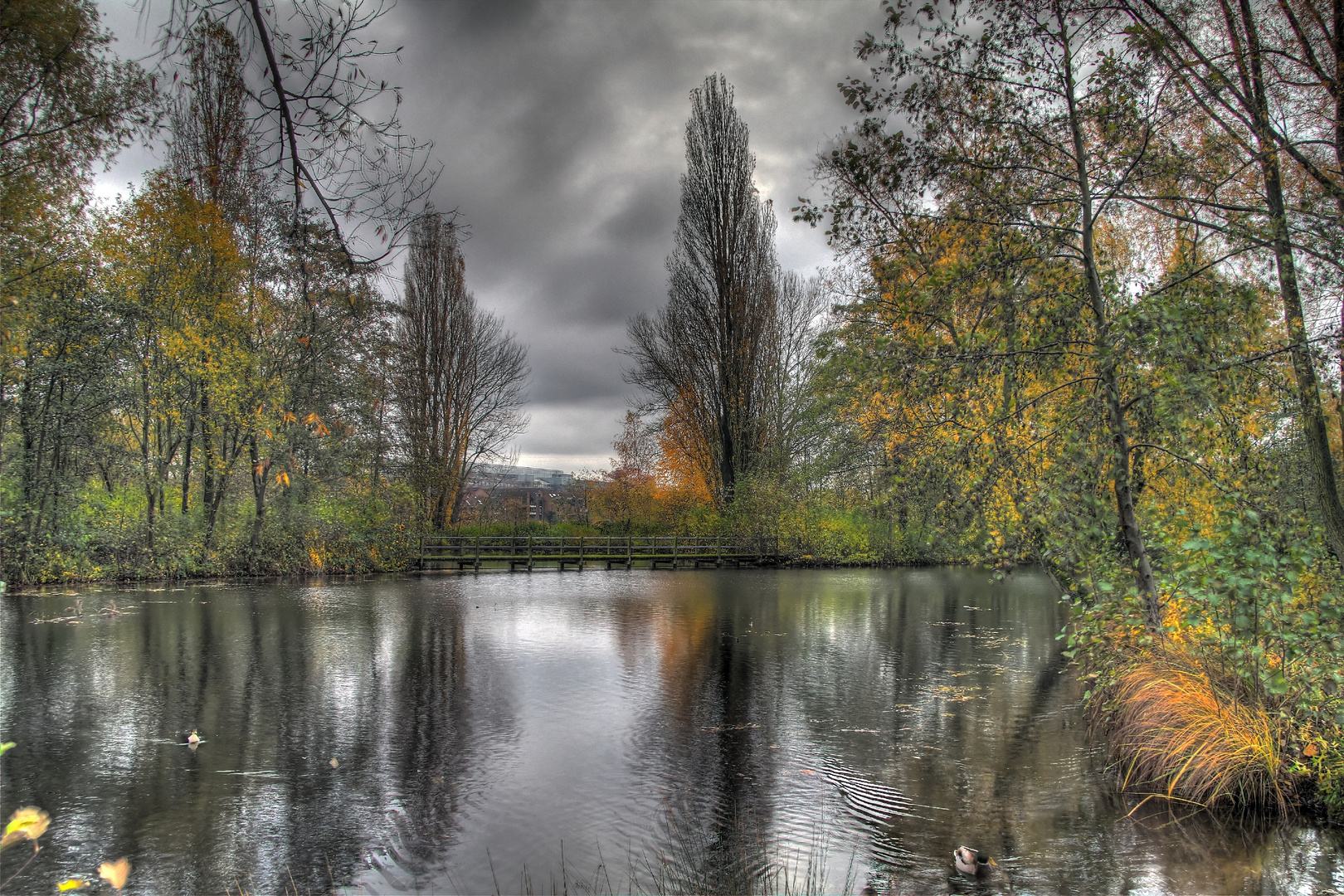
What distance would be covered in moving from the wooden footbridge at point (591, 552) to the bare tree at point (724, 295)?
8.23 feet

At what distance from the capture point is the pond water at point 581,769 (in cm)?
485

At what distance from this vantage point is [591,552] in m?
30.3

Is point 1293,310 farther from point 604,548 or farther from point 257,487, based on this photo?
point 604,548

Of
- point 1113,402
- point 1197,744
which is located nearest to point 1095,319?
point 1113,402

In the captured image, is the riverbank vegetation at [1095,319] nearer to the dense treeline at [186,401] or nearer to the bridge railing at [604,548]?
the dense treeline at [186,401]

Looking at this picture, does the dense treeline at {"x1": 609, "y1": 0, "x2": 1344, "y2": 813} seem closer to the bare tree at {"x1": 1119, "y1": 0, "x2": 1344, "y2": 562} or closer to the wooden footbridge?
the bare tree at {"x1": 1119, "y1": 0, "x2": 1344, "y2": 562}

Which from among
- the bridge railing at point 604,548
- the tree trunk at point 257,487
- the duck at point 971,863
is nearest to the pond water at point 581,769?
the duck at point 971,863

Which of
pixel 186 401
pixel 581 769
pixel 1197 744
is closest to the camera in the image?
pixel 1197 744

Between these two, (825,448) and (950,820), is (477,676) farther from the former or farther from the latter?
(825,448)

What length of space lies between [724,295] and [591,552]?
11.4 metres

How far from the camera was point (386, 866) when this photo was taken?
16.0 ft

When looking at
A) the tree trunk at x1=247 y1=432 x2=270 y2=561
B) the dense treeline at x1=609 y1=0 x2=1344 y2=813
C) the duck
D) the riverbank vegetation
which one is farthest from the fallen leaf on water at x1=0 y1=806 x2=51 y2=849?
the tree trunk at x1=247 y1=432 x2=270 y2=561

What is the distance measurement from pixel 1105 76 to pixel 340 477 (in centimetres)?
2280

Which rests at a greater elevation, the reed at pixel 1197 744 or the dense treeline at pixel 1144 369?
the dense treeline at pixel 1144 369
